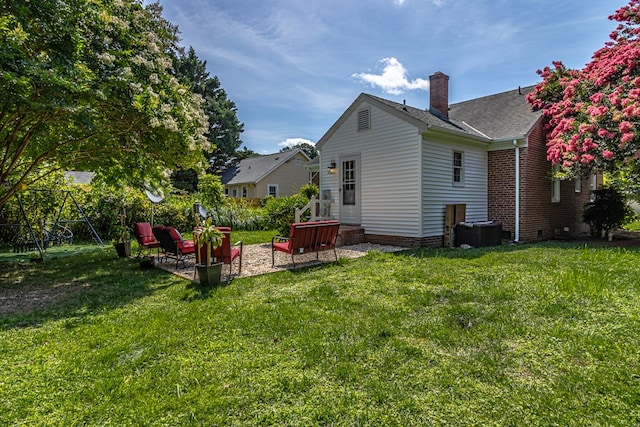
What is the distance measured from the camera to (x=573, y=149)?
10.1 m

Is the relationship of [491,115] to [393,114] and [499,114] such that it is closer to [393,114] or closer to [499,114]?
[499,114]

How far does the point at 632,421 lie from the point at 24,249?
13.2m

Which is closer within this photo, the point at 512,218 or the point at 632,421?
the point at 632,421

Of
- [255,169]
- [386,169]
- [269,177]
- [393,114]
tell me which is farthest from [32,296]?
[255,169]

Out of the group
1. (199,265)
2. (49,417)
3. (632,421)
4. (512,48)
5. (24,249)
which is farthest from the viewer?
(512,48)

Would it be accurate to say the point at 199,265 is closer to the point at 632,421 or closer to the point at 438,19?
the point at 632,421

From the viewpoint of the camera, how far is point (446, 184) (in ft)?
35.6

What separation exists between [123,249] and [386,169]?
821 centimetres

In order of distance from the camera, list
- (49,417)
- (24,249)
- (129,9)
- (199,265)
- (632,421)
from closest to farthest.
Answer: (632,421)
(49,417)
(199,265)
(129,9)
(24,249)

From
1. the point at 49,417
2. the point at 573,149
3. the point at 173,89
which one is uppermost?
the point at 173,89

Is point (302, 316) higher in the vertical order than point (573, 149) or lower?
lower

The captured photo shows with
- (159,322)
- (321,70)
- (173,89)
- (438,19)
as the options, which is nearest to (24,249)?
(173,89)

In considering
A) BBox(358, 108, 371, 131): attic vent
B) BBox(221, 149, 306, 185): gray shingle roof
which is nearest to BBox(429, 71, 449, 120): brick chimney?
BBox(358, 108, 371, 131): attic vent

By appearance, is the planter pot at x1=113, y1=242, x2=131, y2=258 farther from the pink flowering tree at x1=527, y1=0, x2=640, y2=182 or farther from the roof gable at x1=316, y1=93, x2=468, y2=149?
the pink flowering tree at x1=527, y1=0, x2=640, y2=182
